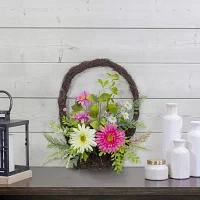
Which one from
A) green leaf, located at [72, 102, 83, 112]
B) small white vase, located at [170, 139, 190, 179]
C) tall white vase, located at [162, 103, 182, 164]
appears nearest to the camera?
small white vase, located at [170, 139, 190, 179]

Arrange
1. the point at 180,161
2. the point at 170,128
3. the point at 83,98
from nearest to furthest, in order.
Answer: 1. the point at 180,161
2. the point at 170,128
3. the point at 83,98

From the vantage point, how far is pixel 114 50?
1752 mm

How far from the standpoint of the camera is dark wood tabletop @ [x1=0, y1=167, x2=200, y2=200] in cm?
136

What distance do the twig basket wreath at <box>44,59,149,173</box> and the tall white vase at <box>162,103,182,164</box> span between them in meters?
0.13

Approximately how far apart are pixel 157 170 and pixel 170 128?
202 mm

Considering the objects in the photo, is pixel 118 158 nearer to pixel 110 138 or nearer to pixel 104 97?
pixel 110 138

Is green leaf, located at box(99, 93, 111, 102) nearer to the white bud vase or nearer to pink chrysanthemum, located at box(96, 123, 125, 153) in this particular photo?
pink chrysanthemum, located at box(96, 123, 125, 153)

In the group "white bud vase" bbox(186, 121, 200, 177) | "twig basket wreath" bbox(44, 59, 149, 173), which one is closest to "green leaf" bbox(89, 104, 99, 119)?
"twig basket wreath" bbox(44, 59, 149, 173)

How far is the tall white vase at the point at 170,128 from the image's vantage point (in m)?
→ 1.57

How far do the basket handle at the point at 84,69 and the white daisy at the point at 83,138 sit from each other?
0.14 metres

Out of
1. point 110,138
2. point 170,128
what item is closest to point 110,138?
point 110,138

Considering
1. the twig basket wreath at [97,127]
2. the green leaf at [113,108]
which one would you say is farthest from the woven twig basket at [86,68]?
the green leaf at [113,108]

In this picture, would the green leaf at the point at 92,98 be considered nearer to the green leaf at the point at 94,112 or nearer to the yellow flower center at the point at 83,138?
the green leaf at the point at 94,112

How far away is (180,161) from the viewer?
1468mm
